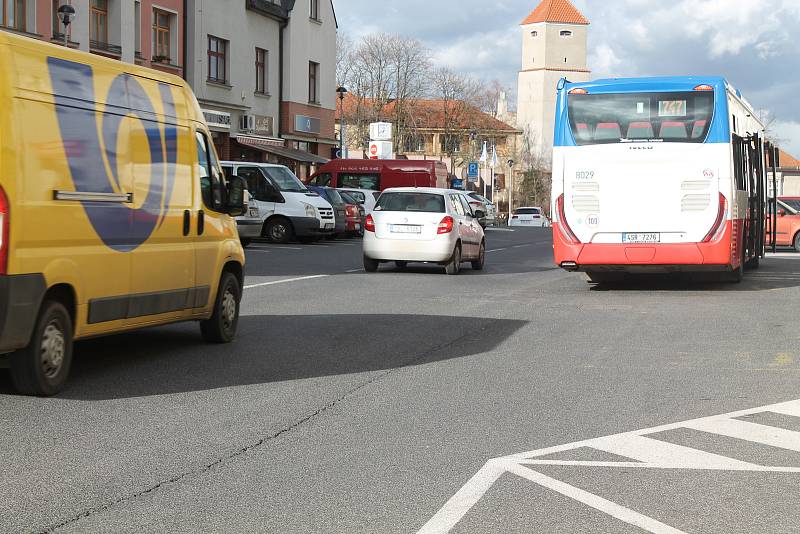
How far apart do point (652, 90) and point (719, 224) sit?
2.29m

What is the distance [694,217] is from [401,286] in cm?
455

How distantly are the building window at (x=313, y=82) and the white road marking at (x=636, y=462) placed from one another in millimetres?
49886

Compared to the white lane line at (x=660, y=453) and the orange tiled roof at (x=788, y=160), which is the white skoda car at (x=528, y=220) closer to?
the white lane line at (x=660, y=453)

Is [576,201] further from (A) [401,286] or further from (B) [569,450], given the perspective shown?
(B) [569,450]

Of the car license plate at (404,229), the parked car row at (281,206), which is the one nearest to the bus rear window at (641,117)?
the car license plate at (404,229)

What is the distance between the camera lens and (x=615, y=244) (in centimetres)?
1944

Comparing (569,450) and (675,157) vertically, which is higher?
(675,157)

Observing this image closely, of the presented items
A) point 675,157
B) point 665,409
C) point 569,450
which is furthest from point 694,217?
point 569,450

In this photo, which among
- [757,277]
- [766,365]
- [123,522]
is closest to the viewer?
[123,522]

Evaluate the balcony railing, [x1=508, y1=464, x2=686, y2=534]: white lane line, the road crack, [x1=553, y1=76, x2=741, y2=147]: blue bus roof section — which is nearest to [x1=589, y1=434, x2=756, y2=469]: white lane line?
[x1=508, y1=464, x2=686, y2=534]: white lane line

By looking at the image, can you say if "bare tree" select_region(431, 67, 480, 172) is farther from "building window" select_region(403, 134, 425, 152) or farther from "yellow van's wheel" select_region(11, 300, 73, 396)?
"yellow van's wheel" select_region(11, 300, 73, 396)

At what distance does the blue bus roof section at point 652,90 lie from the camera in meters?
19.2

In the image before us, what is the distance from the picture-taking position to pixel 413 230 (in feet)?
76.3

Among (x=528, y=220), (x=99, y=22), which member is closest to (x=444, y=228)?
(x=99, y=22)
